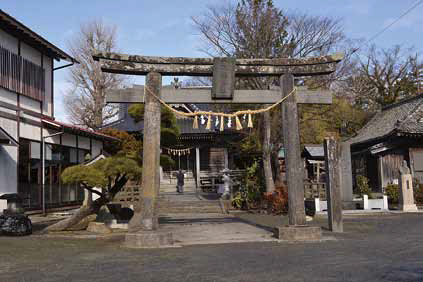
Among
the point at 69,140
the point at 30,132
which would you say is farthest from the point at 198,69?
the point at 69,140

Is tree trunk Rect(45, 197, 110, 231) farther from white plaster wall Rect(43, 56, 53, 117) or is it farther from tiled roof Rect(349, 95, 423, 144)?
tiled roof Rect(349, 95, 423, 144)

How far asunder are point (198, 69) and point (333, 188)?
4885 mm

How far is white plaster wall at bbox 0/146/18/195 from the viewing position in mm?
14891

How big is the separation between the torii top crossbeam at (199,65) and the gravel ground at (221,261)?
3994 mm

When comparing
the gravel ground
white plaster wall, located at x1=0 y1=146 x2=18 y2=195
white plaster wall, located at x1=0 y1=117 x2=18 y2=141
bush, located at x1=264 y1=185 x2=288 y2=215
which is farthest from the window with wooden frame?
bush, located at x1=264 y1=185 x2=288 y2=215

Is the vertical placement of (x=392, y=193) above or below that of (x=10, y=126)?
below

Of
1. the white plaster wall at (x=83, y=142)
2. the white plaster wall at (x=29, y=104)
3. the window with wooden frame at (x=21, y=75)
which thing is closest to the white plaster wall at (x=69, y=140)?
the white plaster wall at (x=83, y=142)

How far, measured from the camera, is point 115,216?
1470 cm

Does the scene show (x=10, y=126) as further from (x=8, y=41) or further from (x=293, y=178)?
(x=293, y=178)

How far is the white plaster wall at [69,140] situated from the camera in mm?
19438

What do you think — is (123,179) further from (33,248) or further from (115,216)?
(33,248)

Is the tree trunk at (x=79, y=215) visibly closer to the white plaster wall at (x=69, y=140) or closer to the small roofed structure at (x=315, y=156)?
the white plaster wall at (x=69, y=140)

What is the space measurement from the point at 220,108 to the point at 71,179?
13572 mm

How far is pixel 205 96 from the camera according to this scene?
9.95 metres
